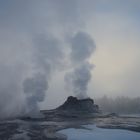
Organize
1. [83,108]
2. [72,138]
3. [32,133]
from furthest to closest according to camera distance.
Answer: [83,108], [32,133], [72,138]

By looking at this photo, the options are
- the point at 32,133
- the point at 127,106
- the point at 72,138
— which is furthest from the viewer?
the point at 127,106

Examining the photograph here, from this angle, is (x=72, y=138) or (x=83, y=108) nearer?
(x=72, y=138)

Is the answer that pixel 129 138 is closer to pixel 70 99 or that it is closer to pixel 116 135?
pixel 116 135

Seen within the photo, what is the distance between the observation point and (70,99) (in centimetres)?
10631

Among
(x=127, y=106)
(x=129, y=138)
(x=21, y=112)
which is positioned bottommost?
(x=129, y=138)

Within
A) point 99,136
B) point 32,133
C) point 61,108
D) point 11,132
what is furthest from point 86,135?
point 61,108

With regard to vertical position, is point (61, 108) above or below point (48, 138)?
above

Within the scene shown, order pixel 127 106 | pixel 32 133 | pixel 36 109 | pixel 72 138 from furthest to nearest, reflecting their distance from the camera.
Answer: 1. pixel 127 106
2. pixel 36 109
3. pixel 32 133
4. pixel 72 138

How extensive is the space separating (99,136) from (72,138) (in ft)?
14.6

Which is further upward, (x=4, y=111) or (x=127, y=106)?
(x=127, y=106)

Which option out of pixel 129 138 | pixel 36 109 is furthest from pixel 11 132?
pixel 36 109

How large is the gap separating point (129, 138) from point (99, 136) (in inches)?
182

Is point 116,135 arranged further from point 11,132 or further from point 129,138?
point 11,132

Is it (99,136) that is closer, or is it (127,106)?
(99,136)
